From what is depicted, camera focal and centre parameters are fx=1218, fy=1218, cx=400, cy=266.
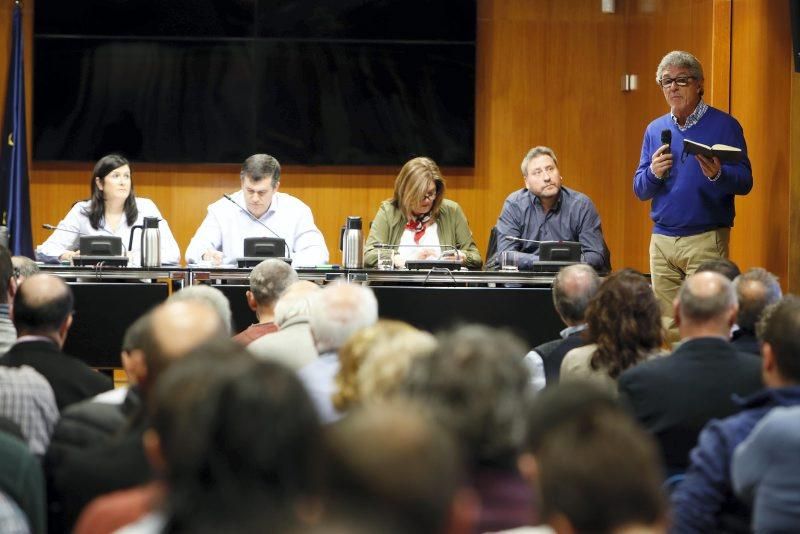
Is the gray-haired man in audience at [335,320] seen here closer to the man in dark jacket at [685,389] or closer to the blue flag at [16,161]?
the man in dark jacket at [685,389]

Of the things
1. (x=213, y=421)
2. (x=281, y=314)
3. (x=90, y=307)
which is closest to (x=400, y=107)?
(x=90, y=307)

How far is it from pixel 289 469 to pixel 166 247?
5.47m

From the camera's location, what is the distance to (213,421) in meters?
1.33

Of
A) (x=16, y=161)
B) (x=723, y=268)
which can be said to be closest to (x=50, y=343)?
(x=723, y=268)

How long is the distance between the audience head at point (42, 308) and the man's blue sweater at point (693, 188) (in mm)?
3253

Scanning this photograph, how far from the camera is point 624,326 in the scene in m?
3.41

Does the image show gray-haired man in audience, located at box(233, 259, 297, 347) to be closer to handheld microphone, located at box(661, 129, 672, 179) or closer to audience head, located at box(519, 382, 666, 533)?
handheld microphone, located at box(661, 129, 672, 179)

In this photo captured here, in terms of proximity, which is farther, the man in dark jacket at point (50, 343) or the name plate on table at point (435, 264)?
the name plate on table at point (435, 264)

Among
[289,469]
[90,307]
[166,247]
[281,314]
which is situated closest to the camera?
[289,469]

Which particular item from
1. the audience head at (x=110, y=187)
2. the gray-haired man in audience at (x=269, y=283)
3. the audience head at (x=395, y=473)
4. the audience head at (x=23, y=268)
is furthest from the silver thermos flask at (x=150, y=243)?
the audience head at (x=395, y=473)

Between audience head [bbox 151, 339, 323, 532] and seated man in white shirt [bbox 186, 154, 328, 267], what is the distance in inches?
201

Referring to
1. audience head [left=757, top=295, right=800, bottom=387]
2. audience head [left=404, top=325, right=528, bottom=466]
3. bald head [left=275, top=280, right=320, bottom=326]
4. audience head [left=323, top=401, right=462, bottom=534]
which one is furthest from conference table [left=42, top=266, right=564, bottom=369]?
audience head [left=323, top=401, right=462, bottom=534]

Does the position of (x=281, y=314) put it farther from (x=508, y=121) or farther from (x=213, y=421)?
(x=508, y=121)

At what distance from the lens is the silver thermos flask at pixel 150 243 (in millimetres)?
5996
